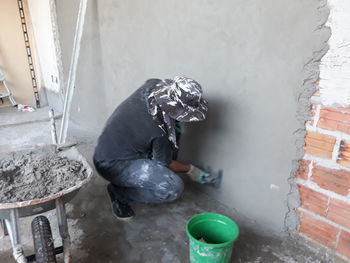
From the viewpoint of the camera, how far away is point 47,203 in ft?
4.57

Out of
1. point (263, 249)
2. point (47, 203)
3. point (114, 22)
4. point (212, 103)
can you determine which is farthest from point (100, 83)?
point (263, 249)

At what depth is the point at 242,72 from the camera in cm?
187

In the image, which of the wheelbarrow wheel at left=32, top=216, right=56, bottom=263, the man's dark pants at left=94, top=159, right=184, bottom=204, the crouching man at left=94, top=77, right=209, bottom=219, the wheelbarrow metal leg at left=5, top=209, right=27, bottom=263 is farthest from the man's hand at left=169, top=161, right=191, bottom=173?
the wheelbarrow metal leg at left=5, top=209, right=27, bottom=263

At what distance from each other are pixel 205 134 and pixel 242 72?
56 centimetres

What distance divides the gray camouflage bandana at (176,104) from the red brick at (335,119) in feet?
2.11

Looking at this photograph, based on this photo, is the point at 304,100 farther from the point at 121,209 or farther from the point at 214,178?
the point at 121,209

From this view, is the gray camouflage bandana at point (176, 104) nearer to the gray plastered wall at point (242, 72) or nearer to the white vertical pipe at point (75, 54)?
the gray plastered wall at point (242, 72)

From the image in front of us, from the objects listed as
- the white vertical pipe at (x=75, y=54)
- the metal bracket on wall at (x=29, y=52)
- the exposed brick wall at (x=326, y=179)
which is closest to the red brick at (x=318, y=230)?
the exposed brick wall at (x=326, y=179)

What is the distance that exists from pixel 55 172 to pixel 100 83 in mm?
2033

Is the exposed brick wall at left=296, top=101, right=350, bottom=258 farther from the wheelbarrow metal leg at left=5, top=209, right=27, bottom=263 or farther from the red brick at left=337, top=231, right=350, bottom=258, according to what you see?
the wheelbarrow metal leg at left=5, top=209, right=27, bottom=263

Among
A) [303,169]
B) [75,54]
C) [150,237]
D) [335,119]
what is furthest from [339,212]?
[75,54]

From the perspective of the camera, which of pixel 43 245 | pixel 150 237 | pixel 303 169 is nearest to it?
pixel 43 245

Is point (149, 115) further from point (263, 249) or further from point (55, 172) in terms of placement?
point (263, 249)

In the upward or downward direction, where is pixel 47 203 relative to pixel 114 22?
downward
